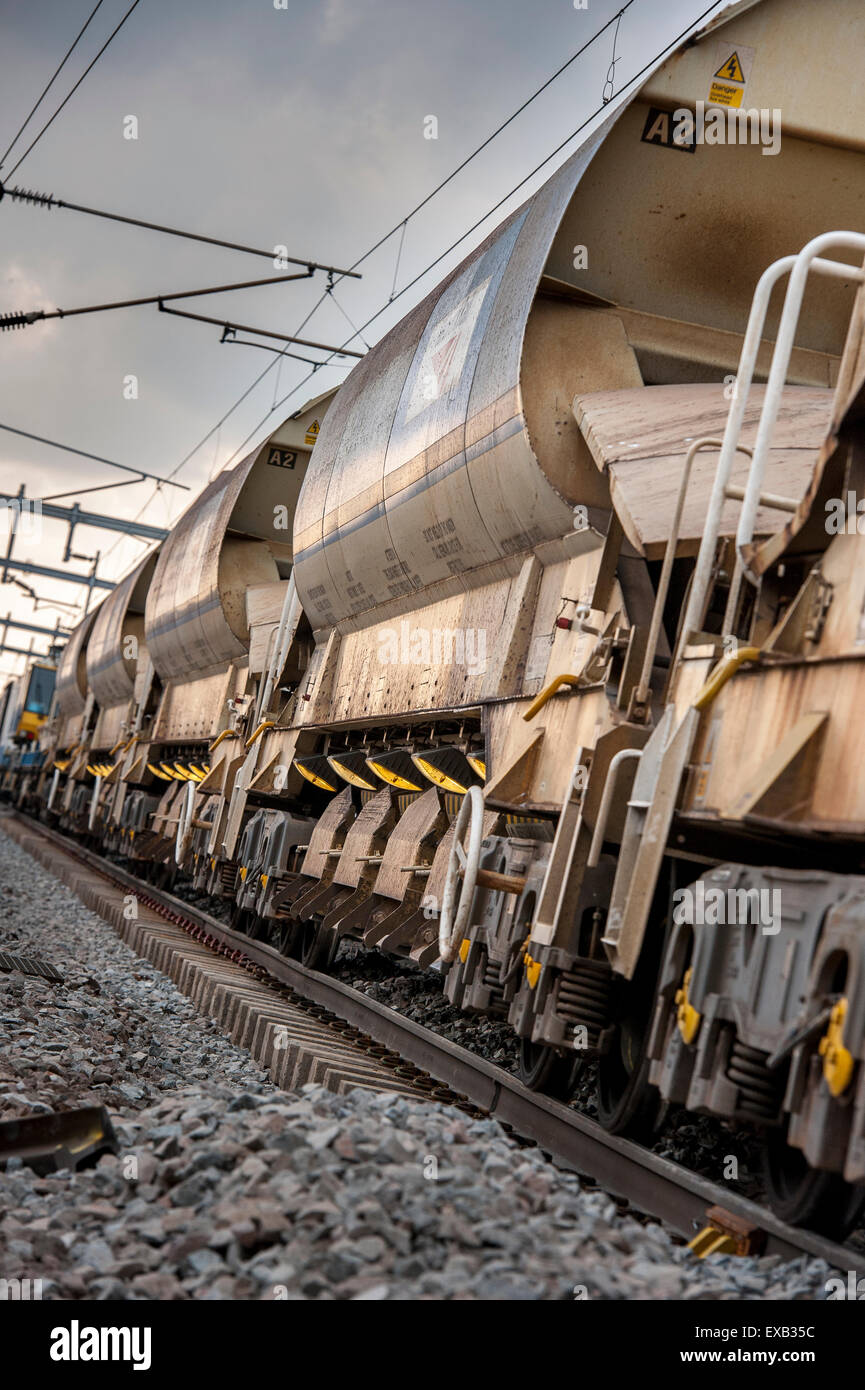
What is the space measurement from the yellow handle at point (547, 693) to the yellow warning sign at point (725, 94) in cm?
295

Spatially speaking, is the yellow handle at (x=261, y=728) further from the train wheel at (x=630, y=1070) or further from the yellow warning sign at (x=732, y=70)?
the yellow warning sign at (x=732, y=70)

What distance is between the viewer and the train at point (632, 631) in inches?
151

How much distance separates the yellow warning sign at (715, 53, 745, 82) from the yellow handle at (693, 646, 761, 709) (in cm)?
344

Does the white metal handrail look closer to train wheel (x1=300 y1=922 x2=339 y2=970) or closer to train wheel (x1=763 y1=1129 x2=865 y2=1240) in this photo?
train wheel (x1=763 y1=1129 x2=865 y2=1240)

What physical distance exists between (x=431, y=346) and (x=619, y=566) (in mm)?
3021

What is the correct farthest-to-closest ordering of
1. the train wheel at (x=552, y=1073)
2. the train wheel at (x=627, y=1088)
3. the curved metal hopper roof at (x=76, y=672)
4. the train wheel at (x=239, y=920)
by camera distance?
the curved metal hopper roof at (x=76, y=672), the train wheel at (x=239, y=920), the train wheel at (x=552, y=1073), the train wheel at (x=627, y=1088)

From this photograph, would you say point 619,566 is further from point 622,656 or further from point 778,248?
point 778,248

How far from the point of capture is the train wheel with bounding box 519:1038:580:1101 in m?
6.14

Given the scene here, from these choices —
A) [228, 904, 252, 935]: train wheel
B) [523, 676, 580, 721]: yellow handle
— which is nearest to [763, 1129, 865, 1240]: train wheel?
[523, 676, 580, 721]: yellow handle

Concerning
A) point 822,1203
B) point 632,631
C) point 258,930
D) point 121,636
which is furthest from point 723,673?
point 121,636

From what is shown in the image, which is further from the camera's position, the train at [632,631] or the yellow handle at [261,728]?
the yellow handle at [261,728]

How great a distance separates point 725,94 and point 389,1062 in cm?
559

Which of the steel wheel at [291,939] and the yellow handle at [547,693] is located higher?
the yellow handle at [547,693]

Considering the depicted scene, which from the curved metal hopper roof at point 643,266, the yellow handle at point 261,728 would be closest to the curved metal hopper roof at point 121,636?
the yellow handle at point 261,728
